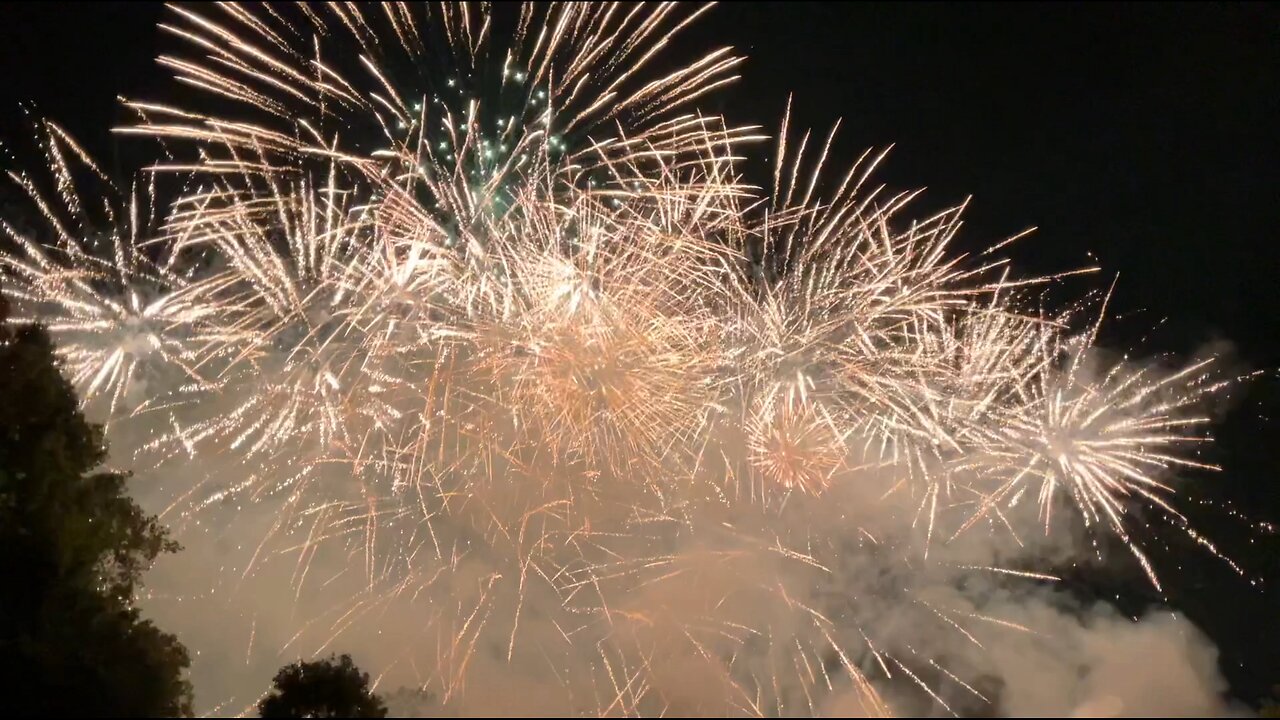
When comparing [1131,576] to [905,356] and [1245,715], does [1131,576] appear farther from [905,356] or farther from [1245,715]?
Answer: [905,356]

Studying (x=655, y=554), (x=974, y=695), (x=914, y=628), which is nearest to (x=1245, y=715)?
(x=974, y=695)

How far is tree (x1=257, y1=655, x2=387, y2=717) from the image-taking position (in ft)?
43.4

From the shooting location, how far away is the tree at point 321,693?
13.2m

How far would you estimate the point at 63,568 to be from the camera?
14117 millimetres

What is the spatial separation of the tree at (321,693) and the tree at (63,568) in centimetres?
189

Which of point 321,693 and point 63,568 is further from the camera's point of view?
point 63,568

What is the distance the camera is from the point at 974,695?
19297 mm

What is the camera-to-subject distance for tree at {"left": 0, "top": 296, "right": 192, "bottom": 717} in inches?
524

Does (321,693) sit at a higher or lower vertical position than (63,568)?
lower

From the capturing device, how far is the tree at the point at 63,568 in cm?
1331

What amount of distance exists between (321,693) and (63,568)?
4.26 m

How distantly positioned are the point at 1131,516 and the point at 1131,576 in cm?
134

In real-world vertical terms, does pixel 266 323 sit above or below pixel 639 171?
below

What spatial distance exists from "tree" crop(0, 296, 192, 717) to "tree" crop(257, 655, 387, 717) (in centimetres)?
189
